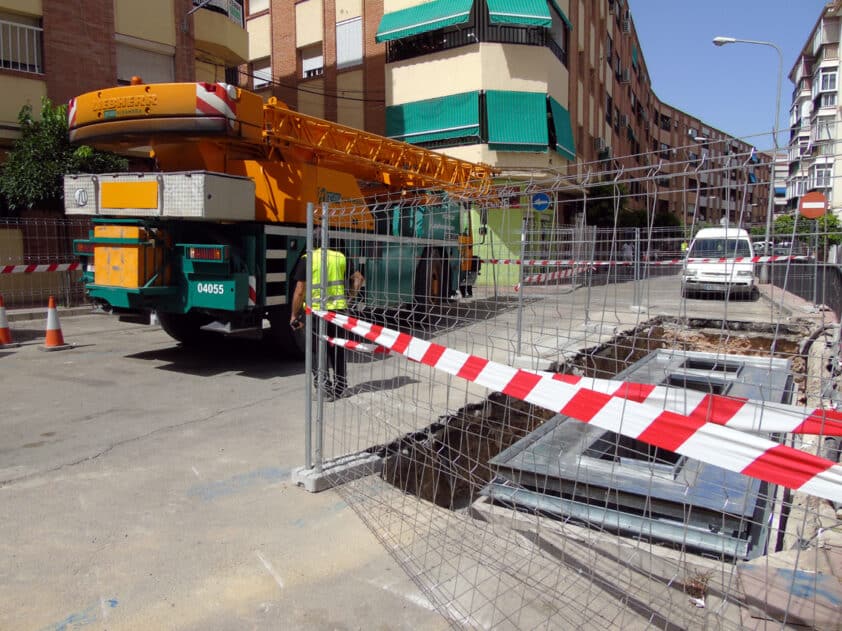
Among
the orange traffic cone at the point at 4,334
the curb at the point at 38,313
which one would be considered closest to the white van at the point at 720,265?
the orange traffic cone at the point at 4,334

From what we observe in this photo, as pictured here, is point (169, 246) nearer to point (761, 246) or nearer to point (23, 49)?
point (761, 246)

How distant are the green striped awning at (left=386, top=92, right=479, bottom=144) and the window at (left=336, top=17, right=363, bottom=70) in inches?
109

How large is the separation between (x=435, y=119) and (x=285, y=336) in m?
14.8

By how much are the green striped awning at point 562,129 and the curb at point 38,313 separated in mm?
15013

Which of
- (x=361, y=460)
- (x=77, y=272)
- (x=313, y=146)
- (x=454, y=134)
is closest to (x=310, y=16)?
(x=454, y=134)

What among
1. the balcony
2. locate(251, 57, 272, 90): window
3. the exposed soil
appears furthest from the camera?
locate(251, 57, 272, 90): window

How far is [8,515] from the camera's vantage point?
3.64 metres

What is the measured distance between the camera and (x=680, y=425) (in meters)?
2.00

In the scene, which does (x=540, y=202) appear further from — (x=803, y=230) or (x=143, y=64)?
(x=143, y=64)

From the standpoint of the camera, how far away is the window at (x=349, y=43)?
74.3 ft

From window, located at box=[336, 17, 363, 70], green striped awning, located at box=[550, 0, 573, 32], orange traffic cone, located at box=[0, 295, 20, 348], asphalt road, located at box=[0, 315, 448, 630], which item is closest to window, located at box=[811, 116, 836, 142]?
asphalt road, located at box=[0, 315, 448, 630]

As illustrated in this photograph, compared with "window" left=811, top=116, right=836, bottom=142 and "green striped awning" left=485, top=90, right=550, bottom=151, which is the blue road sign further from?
"green striped awning" left=485, top=90, right=550, bottom=151

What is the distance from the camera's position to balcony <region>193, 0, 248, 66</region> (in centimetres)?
1780

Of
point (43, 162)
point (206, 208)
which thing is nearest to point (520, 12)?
point (43, 162)
